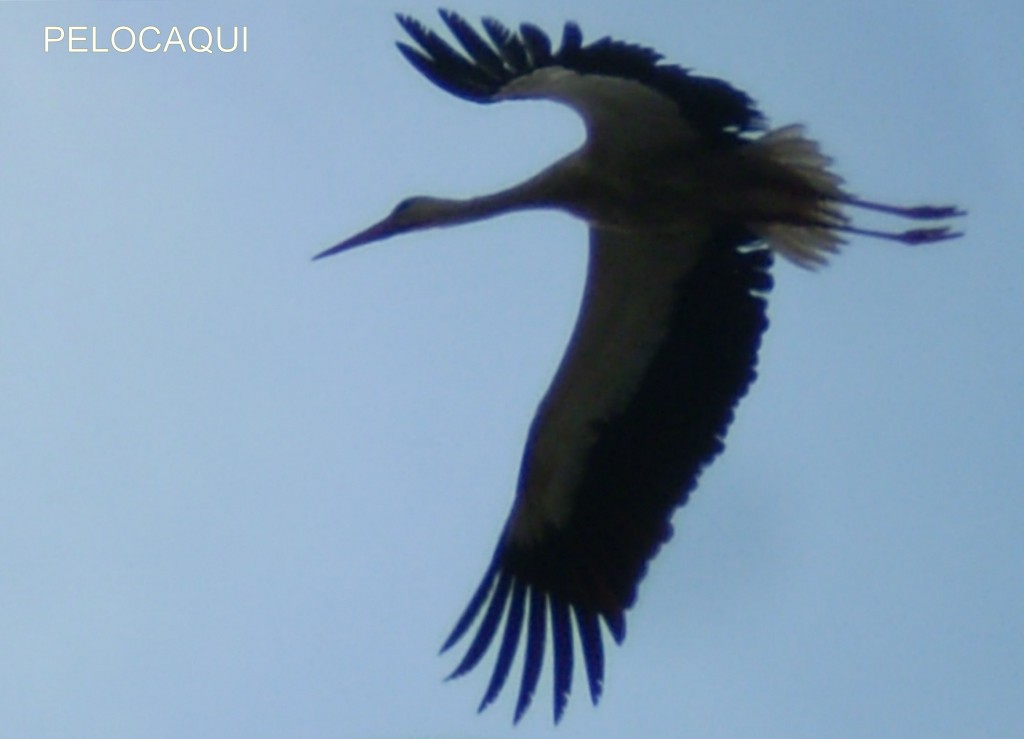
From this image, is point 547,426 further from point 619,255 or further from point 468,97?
point 468,97

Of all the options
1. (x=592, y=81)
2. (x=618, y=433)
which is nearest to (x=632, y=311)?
(x=618, y=433)

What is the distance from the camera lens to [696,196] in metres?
7.28

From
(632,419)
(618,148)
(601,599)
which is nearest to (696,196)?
(618,148)

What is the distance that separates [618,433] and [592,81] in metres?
1.27

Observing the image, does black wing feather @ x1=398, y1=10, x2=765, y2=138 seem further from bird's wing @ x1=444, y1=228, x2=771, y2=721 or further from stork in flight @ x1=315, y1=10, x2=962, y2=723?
bird's wing @ x1=444, y1=228, x2=771, y2=721

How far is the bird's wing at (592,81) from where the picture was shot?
22.2ft

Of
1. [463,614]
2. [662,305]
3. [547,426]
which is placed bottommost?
[463,614]

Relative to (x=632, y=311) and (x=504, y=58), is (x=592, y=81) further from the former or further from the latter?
(x=632, y=311)

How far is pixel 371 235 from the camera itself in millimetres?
7660

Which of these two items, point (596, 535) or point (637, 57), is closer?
point (637, 57)

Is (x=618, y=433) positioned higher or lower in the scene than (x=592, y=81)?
lower

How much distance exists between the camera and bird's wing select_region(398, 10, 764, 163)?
6773 mm

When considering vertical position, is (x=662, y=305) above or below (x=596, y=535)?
above

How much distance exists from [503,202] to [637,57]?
2.53 feet
